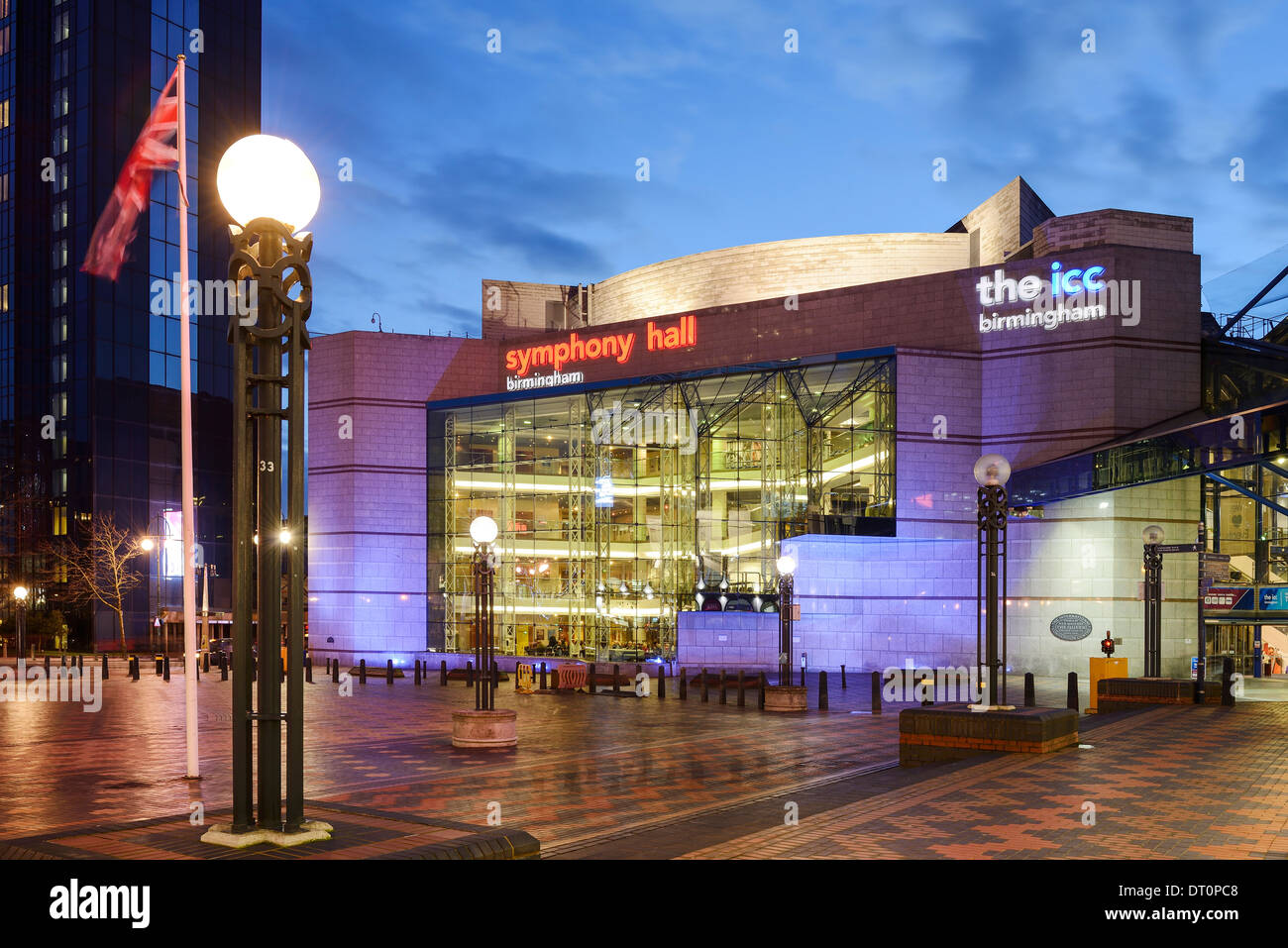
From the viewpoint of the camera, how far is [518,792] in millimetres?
12852

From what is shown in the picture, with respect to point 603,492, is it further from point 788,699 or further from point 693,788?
point 693,788

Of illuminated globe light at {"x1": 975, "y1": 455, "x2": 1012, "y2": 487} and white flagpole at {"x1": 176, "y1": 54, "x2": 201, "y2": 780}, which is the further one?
illuminated globe light at {"x1": 975, "y1": 455, "x2": 1012, "y2": 487}

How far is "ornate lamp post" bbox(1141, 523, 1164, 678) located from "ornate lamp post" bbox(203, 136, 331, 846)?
65.9ft

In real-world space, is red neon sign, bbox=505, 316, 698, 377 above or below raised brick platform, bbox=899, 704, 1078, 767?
above

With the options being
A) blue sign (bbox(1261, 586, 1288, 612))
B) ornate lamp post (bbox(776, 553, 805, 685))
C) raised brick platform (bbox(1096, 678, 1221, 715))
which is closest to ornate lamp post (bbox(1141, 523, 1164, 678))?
raised brick platform (bbox(1096, 678, 1221, 715))

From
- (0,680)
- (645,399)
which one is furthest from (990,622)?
(0,680)

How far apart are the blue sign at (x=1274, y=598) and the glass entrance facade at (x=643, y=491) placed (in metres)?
11.0

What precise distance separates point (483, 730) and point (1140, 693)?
1308cm

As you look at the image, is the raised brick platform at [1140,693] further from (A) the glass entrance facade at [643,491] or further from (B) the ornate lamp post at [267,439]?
(B) the ornate lamp post at [267,439]

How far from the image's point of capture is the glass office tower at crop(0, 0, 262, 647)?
6381cm

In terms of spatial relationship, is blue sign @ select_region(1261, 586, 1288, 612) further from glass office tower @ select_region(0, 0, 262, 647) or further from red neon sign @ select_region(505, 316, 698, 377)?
glass office tower @ select_region(0, 0, 262, 647)

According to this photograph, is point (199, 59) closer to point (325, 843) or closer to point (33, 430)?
point (33, 430)

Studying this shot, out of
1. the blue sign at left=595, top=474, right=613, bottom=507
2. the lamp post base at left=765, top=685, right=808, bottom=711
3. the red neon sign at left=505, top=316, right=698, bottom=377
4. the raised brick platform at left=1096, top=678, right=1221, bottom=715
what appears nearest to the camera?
the raised brick platform at left=1096, top=678, right=1221, bottom=715

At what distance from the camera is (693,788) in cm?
1331
